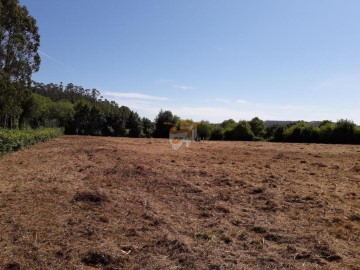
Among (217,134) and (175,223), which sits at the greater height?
(217,134)

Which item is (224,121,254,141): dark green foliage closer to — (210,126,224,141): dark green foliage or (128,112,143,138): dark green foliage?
(210,126,224,141): dark green foliage

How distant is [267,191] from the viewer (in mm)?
7258

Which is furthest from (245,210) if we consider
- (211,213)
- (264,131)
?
(264,131)

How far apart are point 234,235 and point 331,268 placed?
4.27 ft

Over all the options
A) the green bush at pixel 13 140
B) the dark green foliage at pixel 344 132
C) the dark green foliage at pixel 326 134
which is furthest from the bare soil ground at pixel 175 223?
the dark green foliage at pixel 326 134

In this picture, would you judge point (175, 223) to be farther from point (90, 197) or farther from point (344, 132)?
point (344, 132)

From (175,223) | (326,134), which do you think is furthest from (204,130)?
(175,223)

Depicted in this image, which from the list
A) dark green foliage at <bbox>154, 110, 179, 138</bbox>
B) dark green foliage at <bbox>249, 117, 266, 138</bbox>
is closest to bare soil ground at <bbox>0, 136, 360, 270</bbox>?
dark green foliage at <bbox>154, 110, 179, 138</bbox>

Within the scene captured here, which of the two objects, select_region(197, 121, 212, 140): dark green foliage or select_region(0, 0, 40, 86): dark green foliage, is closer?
select_region(0, 0, 40, 86): dark green foliage

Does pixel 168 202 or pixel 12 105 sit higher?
pixel 12 105

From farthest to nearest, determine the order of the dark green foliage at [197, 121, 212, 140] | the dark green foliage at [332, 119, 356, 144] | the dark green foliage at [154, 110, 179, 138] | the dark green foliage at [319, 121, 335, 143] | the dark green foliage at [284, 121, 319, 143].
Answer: the dark green foliage at [197, 121, 212, 140] → the dark green foliage at [154, 110, 179, 138] → the dark green foliage at [284, 121, 319, 143] → the dark green foliage at [319, 121, 335, 143] → the dark green foliage at [332, 119, 356, 144]

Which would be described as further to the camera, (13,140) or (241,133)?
(241,133)

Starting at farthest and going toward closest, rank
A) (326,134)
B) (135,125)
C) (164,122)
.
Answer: (135,125), (164,122), (326,134)

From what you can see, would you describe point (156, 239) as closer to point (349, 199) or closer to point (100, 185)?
point (100, 185)
